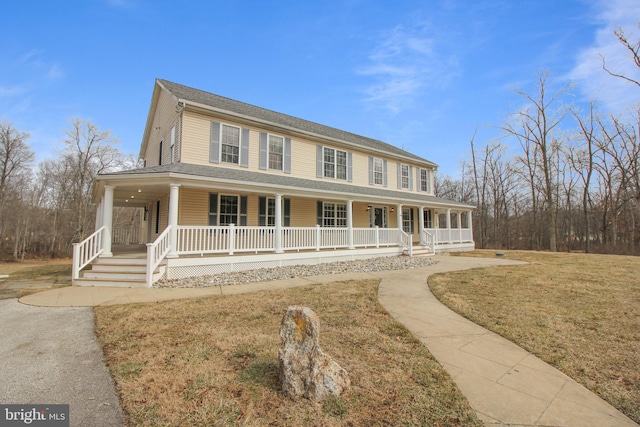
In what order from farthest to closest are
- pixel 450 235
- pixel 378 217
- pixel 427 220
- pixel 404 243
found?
pixel 427 220
pixel 450 235
pixel 378 217
pixel 404 243

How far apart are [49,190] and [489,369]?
129ft

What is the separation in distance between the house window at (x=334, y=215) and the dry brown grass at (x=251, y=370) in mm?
9151

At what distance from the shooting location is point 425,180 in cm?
2014

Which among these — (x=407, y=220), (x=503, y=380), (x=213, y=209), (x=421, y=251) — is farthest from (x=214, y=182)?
(x=407, y=220)

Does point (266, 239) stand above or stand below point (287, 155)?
below

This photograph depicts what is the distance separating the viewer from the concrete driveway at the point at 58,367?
8.20 feet

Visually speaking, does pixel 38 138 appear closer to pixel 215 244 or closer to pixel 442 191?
pixel 215 244

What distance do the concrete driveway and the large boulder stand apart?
1.38m

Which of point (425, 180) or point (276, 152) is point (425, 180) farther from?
point (276, 152)

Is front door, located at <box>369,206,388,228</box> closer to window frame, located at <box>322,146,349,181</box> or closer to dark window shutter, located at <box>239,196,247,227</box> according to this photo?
window frame, located at <box>322,146,349,181</box>

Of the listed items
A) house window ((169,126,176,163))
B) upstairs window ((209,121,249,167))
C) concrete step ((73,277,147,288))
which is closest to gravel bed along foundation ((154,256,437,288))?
concrete step ((73,277,147,288))

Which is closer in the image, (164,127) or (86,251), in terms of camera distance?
(86,251)

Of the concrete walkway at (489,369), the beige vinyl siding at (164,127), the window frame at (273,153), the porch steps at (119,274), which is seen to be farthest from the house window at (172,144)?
the concrete walkway at (489,369)

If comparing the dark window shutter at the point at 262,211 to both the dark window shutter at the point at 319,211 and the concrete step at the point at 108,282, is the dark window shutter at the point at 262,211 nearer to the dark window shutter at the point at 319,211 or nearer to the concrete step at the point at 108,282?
the dark window shutter at the point at 319,211
